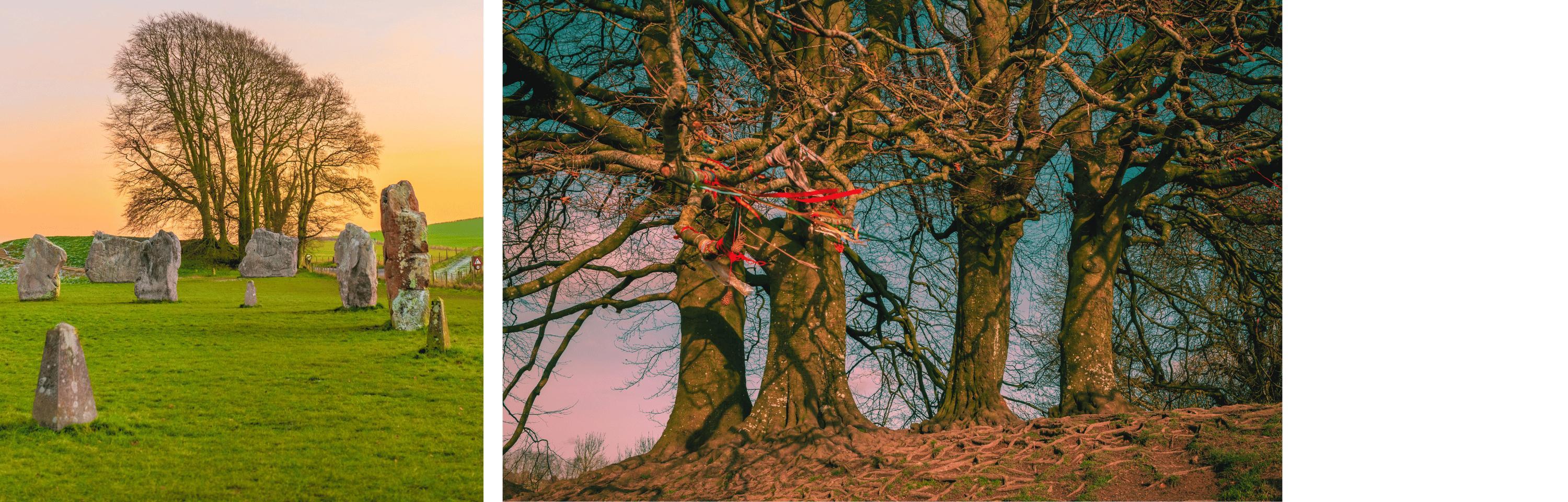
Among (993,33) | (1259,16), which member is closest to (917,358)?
(993,33)

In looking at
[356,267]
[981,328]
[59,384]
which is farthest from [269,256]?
[981,328]

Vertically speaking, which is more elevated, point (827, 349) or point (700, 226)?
point (700, 226)

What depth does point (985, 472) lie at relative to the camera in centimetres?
443

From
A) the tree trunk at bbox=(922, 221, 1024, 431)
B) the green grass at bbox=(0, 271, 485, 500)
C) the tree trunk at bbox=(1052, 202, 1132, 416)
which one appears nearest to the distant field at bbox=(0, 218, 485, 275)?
the green grass at bbox=(0, 271, 485, 500)

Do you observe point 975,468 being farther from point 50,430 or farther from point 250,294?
point 250,294

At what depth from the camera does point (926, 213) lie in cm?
489

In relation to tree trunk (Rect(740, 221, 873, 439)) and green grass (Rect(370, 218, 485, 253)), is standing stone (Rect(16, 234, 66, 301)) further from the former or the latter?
tree trunk (Rect(740, 221, 873, 439))

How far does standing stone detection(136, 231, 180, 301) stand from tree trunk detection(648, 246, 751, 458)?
379cm

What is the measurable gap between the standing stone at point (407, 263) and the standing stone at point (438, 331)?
0.42 meters

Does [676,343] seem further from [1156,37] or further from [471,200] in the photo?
[1156,37]

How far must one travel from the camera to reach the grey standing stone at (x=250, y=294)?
596cm

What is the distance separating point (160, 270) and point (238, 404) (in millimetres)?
1671

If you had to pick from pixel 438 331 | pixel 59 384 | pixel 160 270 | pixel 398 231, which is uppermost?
pixel 398 231

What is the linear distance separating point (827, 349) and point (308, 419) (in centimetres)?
310
